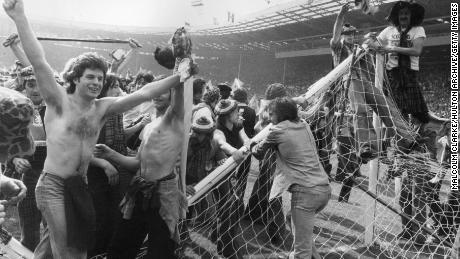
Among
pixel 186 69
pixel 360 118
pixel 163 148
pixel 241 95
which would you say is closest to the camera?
pixel 186 69

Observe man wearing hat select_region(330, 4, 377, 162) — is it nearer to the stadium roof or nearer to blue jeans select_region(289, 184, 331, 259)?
blue jeans select_region(289, 184, 331, 259)

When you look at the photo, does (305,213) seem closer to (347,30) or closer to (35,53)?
(35,53)

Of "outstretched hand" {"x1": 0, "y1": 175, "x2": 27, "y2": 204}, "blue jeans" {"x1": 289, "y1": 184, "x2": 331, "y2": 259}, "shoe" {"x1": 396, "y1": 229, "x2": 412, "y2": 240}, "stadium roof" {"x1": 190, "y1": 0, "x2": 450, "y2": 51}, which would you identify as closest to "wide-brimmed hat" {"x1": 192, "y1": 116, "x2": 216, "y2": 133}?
"blue jeans" {"x1": 289, "y1": 184, "x2": 331, "y2": 259}

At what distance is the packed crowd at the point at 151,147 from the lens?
245 cm

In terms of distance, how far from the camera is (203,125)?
3611mm

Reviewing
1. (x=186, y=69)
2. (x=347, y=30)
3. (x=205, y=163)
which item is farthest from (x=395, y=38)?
(x=186, y=69)

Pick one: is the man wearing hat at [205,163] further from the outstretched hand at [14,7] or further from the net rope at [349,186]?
the outstretched hand at [14,7]

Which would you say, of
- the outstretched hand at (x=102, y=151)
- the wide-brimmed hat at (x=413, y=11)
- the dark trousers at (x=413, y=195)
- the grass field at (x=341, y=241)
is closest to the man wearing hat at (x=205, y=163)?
the grass field at (x=341, y=241)

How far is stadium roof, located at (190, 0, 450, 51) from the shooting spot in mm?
17938

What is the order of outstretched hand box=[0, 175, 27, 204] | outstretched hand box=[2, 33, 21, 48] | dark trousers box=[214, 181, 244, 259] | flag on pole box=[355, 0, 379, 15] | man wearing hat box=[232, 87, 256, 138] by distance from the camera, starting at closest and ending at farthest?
outstretched hand box=[0, 175, 27, 204]
outstretched hand box=[2, 33, 21, 48]
dark trousers box=[214, 181, 244, 259]
flag on pole box=[355, 0, 379, 15]
man wearing hat box=[232, 87, 256, 138]

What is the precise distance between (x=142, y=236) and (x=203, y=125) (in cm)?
122

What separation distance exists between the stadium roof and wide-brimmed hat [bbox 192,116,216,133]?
1182 centimetres

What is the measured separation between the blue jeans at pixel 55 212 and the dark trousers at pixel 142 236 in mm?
352

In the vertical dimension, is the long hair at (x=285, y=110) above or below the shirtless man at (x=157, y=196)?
above
